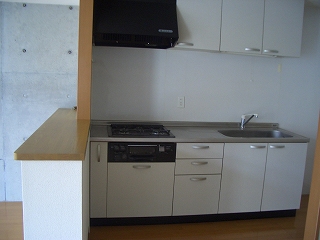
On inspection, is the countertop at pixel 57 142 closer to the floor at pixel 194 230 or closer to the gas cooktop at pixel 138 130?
the gas cooktop at pixel 138 130

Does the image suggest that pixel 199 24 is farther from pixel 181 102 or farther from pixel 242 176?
pixel 242 176

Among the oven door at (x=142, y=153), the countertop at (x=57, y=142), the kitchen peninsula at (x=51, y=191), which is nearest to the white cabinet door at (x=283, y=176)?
the oven door at (x=142, y=153)

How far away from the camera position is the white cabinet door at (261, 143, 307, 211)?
9.48ft

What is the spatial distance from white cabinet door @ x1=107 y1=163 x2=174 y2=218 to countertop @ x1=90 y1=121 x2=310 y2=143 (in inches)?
9.6

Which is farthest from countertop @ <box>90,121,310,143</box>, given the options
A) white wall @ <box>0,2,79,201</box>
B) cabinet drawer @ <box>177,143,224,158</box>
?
white wall @ <box>0,2,79,201</box>

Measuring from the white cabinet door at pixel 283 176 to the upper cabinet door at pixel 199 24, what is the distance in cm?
116

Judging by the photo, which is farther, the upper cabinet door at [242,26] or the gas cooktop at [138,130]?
the upper cabinet door at [242,26]

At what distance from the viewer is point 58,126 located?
207 centimetres

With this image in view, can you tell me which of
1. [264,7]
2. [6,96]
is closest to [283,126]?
[264,7]

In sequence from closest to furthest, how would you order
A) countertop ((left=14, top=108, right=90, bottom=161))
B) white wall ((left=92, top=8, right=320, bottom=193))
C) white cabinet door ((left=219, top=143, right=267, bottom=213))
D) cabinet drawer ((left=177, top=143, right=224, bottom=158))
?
1. countertop ((left=14, top=108, right=90, bottom=161))
2. cabinet drawer ((left=177, top=143, right=224, bottom=158))
3. white cabinet door ((left=219, top=143, right=267, bottom=213))
4. white wall ((left=92, top=8, right=320, bottom=193))

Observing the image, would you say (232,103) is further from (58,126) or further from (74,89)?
(58,126)

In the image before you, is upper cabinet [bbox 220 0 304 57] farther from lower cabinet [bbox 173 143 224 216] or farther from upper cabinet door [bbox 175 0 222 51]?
lower cabinet [bbox 173 143 224 216]

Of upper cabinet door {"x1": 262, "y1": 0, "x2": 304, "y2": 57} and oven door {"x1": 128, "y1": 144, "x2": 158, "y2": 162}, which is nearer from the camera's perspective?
oven door {"x1": 128, "y1": 144, "x2": 158, "y2": 162}

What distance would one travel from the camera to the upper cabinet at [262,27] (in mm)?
2826
